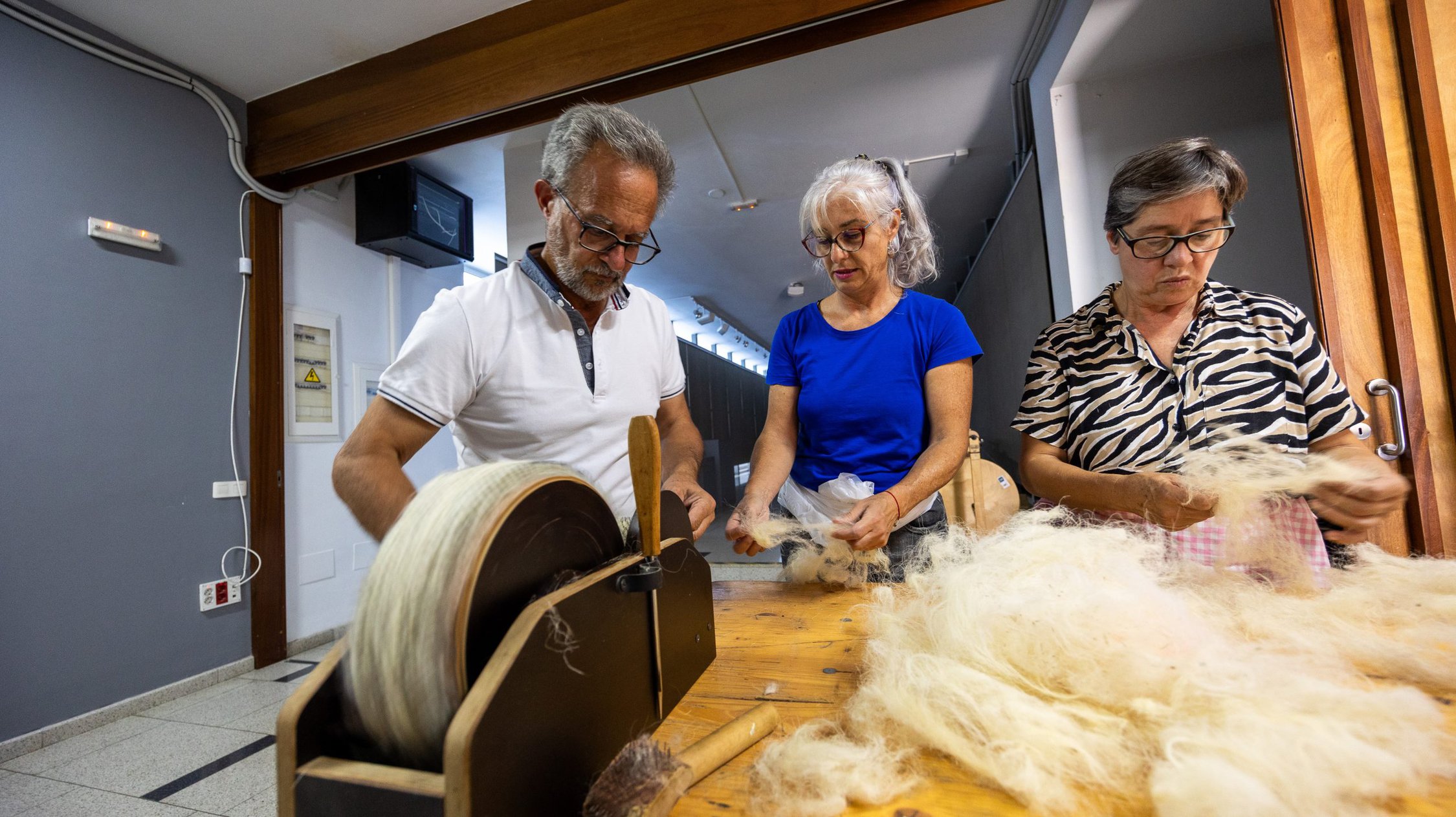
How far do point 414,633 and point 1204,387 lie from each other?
149cm

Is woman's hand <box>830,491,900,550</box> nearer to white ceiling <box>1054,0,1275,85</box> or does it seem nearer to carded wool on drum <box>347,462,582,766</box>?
carded wool on drum <box>347,462,582,766</box>

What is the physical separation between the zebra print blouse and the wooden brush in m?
1.16

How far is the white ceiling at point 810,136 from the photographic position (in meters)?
3.24

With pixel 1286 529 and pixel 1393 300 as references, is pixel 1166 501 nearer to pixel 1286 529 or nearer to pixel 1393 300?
pixel 1286 529

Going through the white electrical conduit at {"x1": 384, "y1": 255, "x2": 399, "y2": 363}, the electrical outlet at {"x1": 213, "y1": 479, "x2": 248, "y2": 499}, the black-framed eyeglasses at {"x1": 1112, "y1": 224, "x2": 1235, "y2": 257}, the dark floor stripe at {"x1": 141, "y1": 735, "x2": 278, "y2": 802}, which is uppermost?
the white electrical conduit at {"x1": 384, "y1": 255, "x2": 399, "y2": 363}

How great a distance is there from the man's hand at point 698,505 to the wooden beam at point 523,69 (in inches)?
79.2

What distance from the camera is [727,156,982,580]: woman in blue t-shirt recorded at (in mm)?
1486

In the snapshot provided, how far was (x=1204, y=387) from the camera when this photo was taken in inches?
49.2

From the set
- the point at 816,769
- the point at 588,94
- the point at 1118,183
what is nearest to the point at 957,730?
the point at 816,769

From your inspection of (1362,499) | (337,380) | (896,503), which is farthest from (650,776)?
(337,380)

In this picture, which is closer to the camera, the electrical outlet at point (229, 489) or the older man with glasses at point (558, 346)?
the older man with glasses at point (558, 346)

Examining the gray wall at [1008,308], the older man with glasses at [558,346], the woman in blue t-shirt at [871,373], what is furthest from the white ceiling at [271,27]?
the gray wall at [1008,308]

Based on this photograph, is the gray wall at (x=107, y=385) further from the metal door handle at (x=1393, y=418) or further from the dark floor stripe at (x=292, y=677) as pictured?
the metal door handle at (x=1393, y=418)

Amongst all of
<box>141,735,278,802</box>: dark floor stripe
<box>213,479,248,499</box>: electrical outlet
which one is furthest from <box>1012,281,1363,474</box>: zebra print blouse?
<box>213,479,248,499</box>: electrical outlet
